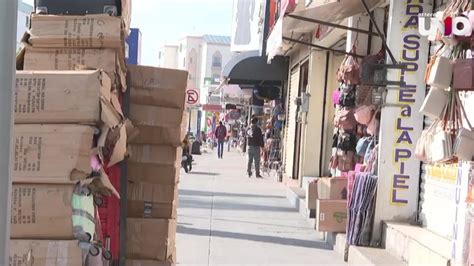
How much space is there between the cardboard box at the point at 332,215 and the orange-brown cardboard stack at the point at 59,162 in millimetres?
4881

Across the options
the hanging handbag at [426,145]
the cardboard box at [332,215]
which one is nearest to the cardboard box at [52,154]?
the hanging handbag at [426,145]

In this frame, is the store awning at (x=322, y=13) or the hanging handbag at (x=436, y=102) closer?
the hanging handbag at (x=436, y=102)

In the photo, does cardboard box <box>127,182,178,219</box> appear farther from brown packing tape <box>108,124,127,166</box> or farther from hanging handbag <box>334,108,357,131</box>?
hanging handbag <box>334,108,357,131</box>

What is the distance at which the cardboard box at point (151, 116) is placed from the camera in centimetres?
443

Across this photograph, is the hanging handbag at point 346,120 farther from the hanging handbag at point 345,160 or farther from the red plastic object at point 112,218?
the red plastic object at point 112,218

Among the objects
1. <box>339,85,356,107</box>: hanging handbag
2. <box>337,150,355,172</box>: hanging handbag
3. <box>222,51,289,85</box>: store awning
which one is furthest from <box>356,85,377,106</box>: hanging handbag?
<box>222,51,289,85</box>: store awning

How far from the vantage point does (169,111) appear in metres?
4.51

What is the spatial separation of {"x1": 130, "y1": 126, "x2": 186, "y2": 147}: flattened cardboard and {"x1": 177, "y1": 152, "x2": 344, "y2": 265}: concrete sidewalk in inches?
120

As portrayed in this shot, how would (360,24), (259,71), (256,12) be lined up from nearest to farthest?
1. (360,24)
2. (259,71)
3. (256,12)

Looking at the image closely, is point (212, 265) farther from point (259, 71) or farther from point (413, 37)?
point (259, 71)

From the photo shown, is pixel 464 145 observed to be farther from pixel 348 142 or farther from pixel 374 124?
pixel 348 142

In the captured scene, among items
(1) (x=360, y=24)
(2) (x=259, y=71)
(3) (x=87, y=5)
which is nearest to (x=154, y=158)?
(3) (x=87, y=5)

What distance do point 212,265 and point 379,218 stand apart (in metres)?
1.95

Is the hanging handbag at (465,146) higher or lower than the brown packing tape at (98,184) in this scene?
higher
